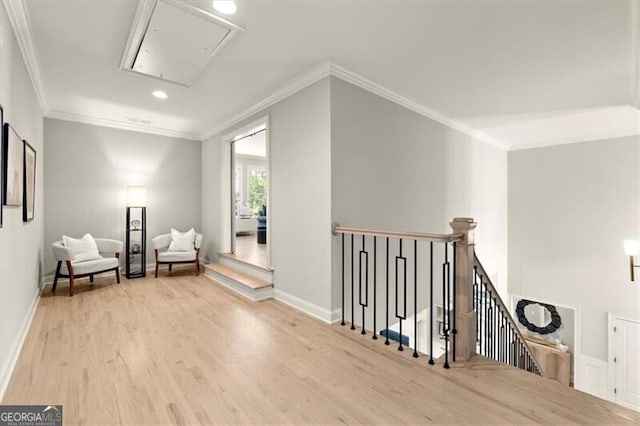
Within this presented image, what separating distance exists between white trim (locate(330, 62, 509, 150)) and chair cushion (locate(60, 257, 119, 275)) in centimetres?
397

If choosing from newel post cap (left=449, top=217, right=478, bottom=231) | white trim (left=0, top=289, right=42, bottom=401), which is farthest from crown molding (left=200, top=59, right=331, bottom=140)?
white trim (left=0, top=289, right=42, bottom=401)

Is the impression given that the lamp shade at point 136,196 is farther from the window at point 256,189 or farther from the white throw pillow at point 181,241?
the window at point 256,189

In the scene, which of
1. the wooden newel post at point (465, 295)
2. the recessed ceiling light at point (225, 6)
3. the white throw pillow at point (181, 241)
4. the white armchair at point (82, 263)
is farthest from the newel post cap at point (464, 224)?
the white armchair at point (82, 263)

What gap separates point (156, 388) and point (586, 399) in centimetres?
263

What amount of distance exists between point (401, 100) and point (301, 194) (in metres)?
1.87

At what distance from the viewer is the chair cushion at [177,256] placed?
480 cm

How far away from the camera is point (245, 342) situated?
2.55 meters

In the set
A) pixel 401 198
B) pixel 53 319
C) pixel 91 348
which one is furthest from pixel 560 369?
pixel 53 319

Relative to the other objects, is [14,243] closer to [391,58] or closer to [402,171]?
[391,58]

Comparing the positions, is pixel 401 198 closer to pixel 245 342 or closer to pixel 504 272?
pixel 245 342

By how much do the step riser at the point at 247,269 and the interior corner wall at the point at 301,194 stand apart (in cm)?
18

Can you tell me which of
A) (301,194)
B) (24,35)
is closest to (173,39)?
(24,35)

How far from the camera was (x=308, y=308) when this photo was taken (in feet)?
10.7

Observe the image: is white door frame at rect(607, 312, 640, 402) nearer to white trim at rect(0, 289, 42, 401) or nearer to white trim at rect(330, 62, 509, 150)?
white trim at rect(330, 62, 509, 150)
